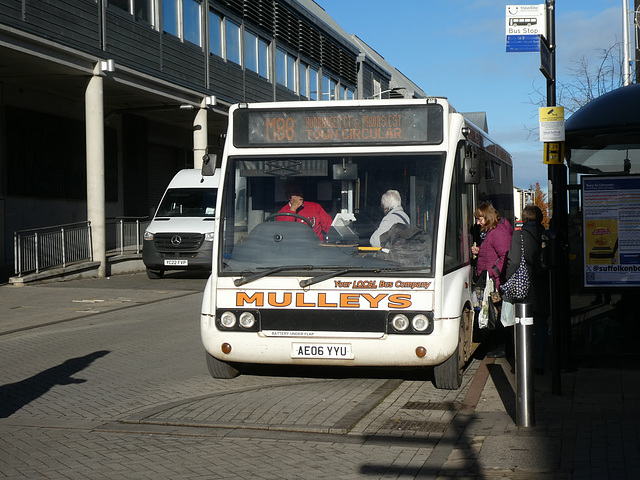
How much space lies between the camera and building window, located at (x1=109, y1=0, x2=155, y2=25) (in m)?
24.9

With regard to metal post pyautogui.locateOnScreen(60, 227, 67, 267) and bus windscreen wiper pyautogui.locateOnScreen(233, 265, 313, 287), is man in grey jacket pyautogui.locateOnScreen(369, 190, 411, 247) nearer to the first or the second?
bus windscreen wiper pyautogui.locateOnScreen(233, 265, 313, 287)

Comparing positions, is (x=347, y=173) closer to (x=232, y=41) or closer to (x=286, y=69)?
(x=232, y=41)

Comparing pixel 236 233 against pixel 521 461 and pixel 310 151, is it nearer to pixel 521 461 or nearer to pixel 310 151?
pixel 310 151

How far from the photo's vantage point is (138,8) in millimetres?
26125

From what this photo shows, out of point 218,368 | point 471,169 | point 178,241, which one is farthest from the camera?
point 178,241

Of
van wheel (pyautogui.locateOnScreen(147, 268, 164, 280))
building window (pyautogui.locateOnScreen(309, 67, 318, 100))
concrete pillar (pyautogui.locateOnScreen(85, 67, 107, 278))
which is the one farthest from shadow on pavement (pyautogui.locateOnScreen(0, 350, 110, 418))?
building window (pyautogui.locateOnScreen(309, 67, 318, 100))

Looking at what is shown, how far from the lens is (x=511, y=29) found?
8.56 m

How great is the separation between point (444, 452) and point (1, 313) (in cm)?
1128

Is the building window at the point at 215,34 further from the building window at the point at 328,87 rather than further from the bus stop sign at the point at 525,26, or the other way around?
the bus stop sign at the point at 525,26

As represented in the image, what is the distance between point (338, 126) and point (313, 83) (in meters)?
36.0

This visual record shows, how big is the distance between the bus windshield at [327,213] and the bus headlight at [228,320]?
388 millimetres

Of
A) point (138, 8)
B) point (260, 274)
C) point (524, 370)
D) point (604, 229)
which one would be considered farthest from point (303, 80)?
point (524, 370)

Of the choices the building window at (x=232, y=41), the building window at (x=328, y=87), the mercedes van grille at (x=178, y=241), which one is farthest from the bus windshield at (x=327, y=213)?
the building window at (x=328, y=87)

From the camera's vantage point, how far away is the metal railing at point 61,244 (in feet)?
67.7
